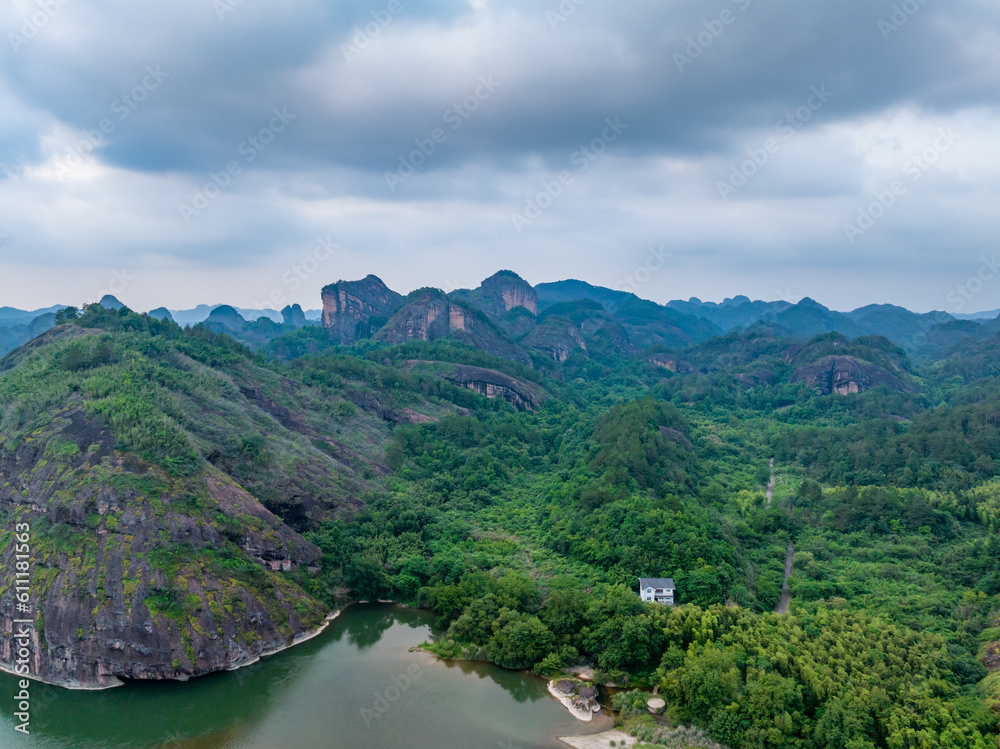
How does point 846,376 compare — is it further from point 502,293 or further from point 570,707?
point 502,293

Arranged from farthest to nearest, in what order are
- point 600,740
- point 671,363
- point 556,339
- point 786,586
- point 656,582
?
point 556,339 < point 671,363 < point 786,586 < point 656,582 < point 600,740

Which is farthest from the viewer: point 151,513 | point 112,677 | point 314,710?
point 151,513

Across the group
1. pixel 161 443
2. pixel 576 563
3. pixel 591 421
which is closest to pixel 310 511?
pixel 161 443

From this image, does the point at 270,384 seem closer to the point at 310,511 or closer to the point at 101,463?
the point at 310,511

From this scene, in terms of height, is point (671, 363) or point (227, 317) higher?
point (227, 317)

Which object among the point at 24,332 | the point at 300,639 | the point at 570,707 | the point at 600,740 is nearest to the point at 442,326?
the point at 300,639

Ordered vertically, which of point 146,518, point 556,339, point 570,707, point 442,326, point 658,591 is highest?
point 442,326

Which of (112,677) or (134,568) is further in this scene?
(134,568)
